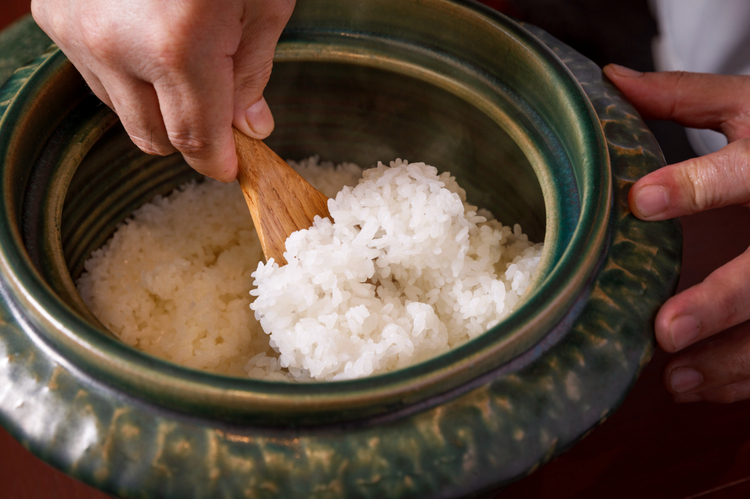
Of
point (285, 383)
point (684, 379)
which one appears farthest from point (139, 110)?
point (684, 379)

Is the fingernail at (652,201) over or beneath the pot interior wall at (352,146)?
over

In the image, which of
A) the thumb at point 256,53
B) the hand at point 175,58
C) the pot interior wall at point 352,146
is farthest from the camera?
the pot interior wall at point 352,146

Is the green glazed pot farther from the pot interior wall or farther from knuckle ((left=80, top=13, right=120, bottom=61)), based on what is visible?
knuckle ((left=80, top=13, right=120, bottom=61))

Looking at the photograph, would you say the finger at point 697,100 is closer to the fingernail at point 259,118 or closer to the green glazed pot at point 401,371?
the green glazed pot at point 401,371

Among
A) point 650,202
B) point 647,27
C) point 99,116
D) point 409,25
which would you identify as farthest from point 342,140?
point 647,27

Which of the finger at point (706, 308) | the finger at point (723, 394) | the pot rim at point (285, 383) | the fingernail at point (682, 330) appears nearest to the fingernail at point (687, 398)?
the finger at point (723, 394)

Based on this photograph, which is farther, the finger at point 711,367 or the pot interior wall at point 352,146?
the pot interior wall at point 352,146

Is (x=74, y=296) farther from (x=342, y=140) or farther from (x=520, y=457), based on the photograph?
(x=342, y=140)
